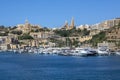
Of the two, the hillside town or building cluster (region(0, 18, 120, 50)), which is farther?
building cluster (region(0, 18, 120, 50))

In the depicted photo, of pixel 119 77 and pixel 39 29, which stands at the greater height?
pixel 39 29

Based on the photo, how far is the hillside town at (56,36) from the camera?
11744 cm

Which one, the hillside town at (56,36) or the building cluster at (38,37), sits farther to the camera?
the building cluster at (38,37)

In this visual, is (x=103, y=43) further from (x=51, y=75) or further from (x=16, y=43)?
(x=51, y=75)

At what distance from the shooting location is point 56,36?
6019 inches

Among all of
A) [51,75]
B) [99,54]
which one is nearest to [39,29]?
[99,54]

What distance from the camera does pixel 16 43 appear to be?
14862 cm

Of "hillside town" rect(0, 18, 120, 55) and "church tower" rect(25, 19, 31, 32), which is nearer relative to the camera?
"hillside town" rect(0, 18, 120, 55)

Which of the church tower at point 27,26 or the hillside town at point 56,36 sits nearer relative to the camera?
the hillside town at point 56,36

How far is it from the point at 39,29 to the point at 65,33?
1800 cm

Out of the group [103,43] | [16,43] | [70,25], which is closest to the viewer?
[103,43]

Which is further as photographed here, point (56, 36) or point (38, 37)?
point (38, 37)

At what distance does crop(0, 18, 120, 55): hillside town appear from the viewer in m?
117

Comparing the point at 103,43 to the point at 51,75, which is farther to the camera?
the point at 103,43
